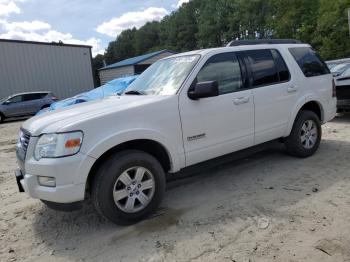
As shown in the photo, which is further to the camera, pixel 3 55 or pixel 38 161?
pixel 3 55

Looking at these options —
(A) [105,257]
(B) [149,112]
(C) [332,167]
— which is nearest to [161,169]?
(B) [149,112]

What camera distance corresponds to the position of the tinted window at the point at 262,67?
16.8 feet

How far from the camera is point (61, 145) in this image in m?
3.49

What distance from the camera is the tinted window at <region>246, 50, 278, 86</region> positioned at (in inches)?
201

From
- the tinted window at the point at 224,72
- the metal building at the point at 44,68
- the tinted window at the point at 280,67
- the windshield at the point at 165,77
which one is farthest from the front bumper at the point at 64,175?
the metal building at the point at 44,68

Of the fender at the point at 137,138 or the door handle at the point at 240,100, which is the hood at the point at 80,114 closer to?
the fender at the point at 137,138

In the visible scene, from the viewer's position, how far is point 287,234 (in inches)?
135

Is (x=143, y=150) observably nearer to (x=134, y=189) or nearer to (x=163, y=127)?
(x=163, y=127)

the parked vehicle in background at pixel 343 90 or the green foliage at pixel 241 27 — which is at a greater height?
the green foliage at pixel 241 27

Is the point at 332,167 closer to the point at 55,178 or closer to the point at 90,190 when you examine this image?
the point at 90,190

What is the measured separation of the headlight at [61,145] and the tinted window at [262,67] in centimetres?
269

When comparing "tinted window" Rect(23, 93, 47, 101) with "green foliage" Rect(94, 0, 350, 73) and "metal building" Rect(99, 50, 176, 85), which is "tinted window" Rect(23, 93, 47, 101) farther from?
"green foliage" Rect(94, 0, 350, 73)

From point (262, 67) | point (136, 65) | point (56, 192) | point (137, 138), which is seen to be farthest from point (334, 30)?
point (56, 192)

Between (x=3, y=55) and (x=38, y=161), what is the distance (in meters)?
24.5
